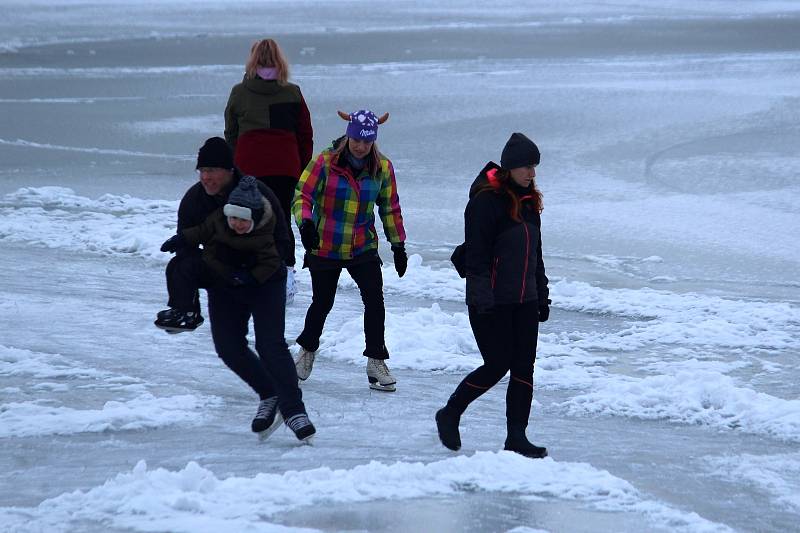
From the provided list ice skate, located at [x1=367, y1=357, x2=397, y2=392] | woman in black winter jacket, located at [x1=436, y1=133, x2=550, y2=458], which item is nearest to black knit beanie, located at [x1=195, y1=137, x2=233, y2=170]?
woman in black winter jacket, located at [x1=436, y1=133, x2=550, y2=458]

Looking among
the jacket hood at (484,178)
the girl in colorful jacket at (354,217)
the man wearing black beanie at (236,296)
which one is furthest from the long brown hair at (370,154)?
the jacket hood at (484,178)

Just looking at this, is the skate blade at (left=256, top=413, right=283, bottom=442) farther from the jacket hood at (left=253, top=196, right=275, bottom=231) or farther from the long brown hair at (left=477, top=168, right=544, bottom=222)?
the long brown hair at (left=477, top=168, right=544, bottom=222)

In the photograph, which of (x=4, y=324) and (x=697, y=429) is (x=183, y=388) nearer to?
(x=4, y=324)

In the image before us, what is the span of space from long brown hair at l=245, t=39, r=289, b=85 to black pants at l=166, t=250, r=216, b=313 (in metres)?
2.00

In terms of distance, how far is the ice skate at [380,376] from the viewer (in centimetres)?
628

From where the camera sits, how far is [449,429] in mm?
5426

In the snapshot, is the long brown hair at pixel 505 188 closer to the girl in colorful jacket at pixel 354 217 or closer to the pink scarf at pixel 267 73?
the girl in colorful jacket at pixel 354 217

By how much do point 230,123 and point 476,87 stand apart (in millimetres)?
12545

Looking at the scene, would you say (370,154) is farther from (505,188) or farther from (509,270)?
(509,270)

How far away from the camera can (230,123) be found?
7.11 meters

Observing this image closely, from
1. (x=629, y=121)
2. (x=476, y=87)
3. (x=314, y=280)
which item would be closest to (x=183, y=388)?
(x=314, y=280)

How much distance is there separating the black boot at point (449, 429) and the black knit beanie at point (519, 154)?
3.96 feet

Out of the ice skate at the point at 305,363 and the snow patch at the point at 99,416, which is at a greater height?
the ice skate at the point at 305,363

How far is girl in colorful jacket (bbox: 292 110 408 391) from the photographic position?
19.3 feet
